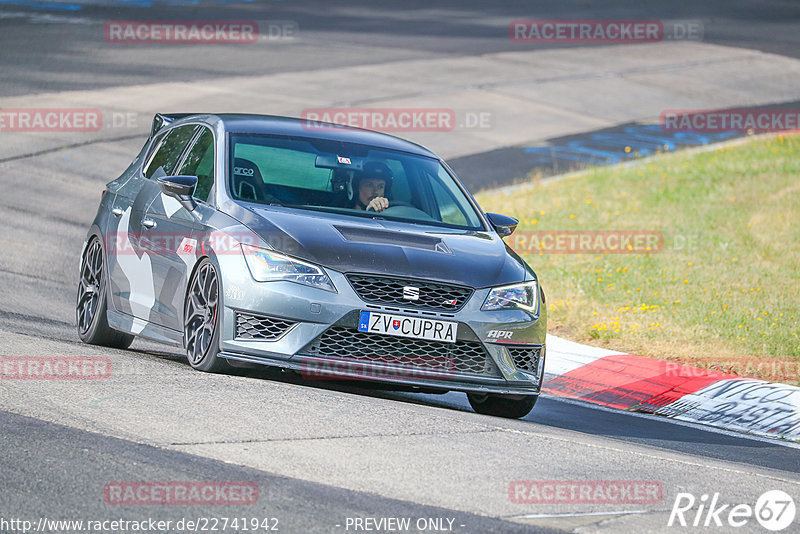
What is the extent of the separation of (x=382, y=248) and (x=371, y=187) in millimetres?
1136

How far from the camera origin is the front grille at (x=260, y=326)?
7617mm

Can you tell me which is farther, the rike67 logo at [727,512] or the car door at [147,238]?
the car door at [147,238]

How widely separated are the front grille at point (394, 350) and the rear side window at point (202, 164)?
1.57 metres

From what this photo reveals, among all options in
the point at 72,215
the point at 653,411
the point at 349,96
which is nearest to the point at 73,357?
the point at 653,411

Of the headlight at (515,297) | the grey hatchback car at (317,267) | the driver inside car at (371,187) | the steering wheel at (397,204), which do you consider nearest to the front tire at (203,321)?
the grey hatchback car at (317,267)

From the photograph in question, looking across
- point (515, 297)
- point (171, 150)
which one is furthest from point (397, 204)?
Result: point (171, 150)

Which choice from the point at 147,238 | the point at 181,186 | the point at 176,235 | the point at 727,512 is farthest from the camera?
the point at 147,238

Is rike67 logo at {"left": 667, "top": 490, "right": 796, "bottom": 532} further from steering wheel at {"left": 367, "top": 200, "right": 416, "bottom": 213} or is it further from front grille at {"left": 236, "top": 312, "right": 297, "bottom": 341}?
steering wheel at {"left": 367, "top": 200, "right": 416, "bottom": 213}

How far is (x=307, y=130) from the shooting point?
9375mm

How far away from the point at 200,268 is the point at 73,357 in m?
1.02

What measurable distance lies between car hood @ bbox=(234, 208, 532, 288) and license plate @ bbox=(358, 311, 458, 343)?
0.26 m

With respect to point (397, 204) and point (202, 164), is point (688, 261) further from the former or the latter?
point (202, 164)

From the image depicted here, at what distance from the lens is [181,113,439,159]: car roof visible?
9172 mm

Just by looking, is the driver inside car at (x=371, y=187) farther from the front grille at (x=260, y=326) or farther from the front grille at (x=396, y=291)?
the front grille at (x=260, y=326)
